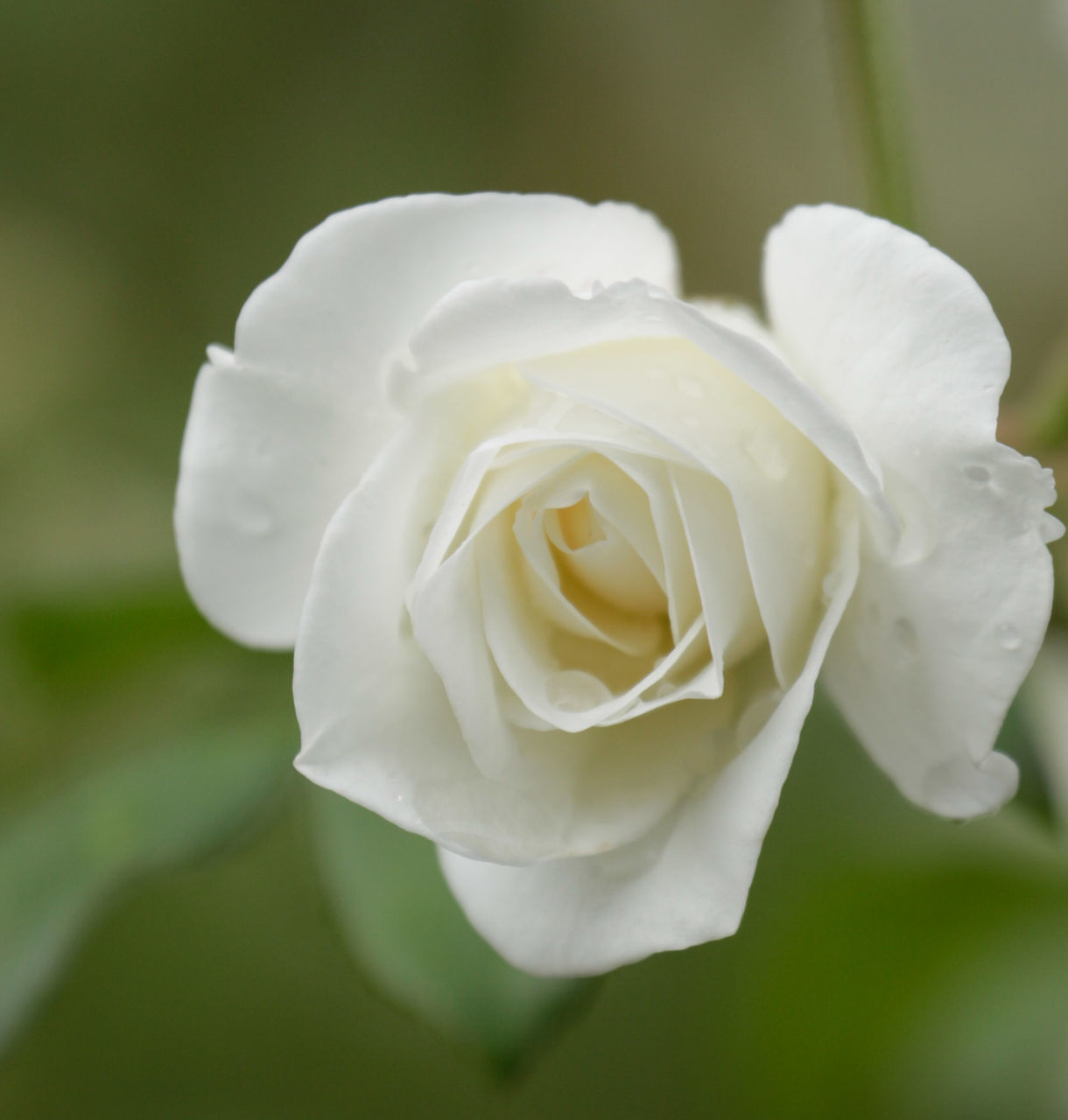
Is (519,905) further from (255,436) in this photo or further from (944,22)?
(944,22)

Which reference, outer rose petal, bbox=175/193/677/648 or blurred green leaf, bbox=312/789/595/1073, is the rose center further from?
blurred green leaf, bbox=312/789/595/1073

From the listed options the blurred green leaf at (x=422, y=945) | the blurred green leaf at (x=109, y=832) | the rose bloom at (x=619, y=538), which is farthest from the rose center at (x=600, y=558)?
the blurred green leaf at (x=109, y=832)

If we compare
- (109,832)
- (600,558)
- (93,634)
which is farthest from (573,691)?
(93,634)

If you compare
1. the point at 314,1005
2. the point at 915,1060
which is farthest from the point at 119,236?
the point at 915,1060

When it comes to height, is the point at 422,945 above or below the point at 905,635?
below

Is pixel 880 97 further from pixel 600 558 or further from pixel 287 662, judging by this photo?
pixel 287 662

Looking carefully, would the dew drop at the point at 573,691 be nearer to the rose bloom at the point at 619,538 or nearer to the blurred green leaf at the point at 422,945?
the rose bloom at the point at 619,538
